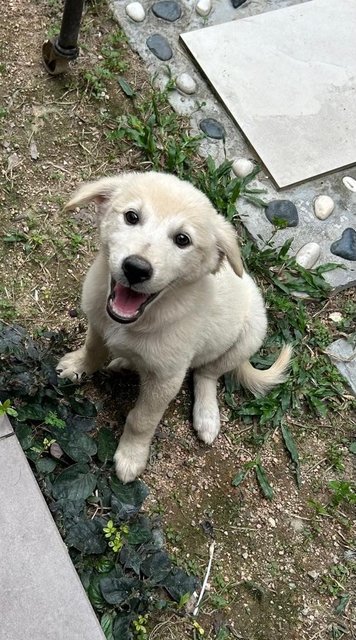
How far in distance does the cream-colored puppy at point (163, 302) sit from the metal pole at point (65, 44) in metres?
1.41

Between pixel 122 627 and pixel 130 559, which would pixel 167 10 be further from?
pixel 122 627

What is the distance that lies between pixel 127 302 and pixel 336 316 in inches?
61.1

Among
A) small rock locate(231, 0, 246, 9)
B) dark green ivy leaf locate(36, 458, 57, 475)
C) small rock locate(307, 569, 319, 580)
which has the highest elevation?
small rock locate(231, 0, 246, 9)

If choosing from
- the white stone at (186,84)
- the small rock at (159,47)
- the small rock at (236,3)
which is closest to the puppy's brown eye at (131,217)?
the white stone at (186,84)

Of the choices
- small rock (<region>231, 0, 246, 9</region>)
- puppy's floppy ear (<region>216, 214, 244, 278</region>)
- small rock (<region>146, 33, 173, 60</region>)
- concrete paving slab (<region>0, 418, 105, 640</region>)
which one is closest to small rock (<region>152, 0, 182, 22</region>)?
small rock (<region>146, 33, 173, 60</region>)

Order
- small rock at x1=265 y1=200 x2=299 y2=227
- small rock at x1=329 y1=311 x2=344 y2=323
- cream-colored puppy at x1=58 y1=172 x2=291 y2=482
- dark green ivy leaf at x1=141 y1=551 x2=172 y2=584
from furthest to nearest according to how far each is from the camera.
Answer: small rock at x1=265 y1=200 x2=299 y2=227, small rock at x1=329 y1=311 x2=344 y2=323, dark green ivy leaf at x1=141 y1=551 x2=172 y2=584, cream-colored puppy at x1=58 y1=172 x2=291 y2=482

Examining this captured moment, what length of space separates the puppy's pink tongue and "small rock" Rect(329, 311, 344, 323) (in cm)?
149

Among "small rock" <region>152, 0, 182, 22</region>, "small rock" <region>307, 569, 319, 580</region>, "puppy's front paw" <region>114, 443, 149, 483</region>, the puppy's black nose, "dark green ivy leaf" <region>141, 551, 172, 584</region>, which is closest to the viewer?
the puppy's black nose

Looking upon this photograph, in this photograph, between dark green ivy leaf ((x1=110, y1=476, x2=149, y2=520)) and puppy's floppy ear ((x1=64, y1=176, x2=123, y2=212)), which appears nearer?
puppy's floppy ear ((x1=64, y1=176, x2=123, y2=212))

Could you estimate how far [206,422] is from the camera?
9.79 ft

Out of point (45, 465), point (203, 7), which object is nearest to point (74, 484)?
point (45, 465)

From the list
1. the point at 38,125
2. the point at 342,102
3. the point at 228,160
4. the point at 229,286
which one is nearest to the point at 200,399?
the point at 229,286

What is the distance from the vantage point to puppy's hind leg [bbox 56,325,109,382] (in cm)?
281

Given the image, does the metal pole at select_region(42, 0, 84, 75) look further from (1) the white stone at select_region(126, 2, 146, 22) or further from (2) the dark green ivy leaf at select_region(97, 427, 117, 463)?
(2) the dark green ivy leaf at select_region(97, 427, 117, 463)
